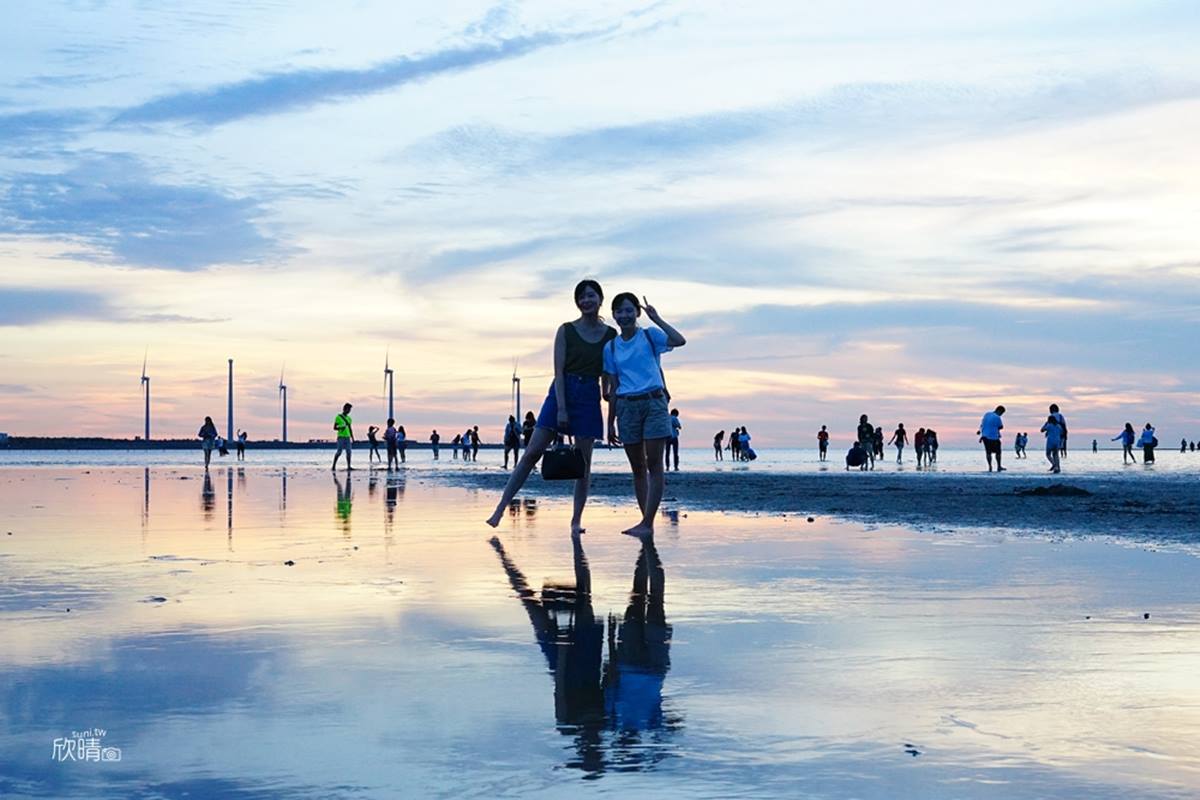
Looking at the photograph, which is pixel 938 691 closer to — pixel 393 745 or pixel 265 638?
pixel 393 745

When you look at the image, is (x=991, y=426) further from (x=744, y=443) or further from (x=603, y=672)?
(x=603, y=672)

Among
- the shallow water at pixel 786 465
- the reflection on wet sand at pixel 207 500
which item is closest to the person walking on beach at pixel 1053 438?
the shallow water at pixel 786 465

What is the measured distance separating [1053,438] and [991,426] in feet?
8.01

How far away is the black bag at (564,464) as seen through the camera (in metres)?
12.1

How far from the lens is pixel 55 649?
596 cm

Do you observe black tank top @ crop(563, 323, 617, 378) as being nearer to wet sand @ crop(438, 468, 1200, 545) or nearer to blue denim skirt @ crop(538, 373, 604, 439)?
blue denim skirt @ crop(538, 373, 604, 439)

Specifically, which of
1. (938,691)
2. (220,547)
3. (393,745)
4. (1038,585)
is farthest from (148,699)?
(220,547)

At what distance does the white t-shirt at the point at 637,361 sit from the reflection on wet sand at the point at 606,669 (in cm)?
353

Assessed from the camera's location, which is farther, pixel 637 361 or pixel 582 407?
pixel 582 407

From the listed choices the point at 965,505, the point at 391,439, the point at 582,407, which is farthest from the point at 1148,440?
the point at 582,407

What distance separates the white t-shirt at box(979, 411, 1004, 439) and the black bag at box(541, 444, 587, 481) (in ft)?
105

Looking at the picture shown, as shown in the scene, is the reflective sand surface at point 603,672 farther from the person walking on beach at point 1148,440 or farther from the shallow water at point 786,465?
the person walking on beach at point 1148,440

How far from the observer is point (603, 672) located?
5.45 m

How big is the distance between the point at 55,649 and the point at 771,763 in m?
3.34
